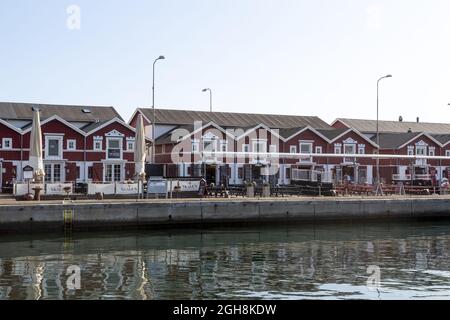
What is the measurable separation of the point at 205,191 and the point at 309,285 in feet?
67.0

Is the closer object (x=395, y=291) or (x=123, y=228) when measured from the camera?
(x=395, y=291)

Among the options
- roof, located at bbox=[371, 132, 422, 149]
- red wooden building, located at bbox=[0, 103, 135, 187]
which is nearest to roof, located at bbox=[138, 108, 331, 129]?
roof, located at bbox=[371, 132, 422, 149]

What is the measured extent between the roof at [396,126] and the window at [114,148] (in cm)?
3652

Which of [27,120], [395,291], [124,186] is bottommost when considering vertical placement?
[395,291]

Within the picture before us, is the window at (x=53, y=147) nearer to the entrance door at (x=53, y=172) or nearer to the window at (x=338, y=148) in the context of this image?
the entrance door at (x=53, y=172)

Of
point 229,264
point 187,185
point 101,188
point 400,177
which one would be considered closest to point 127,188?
point 101,188

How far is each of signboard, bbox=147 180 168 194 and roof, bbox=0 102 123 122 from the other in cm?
2745

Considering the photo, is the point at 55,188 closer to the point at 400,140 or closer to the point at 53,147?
the point at 53,147

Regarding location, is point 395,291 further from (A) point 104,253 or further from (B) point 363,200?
(B) point 363,200

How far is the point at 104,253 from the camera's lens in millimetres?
22938

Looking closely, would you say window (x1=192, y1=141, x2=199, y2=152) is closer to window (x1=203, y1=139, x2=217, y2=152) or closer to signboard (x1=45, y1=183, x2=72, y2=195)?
window (x1=203, y1=139, x2=217, y2=152)

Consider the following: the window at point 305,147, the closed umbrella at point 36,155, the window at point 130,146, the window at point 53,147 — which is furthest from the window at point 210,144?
the closed umbrella at point 36,155
